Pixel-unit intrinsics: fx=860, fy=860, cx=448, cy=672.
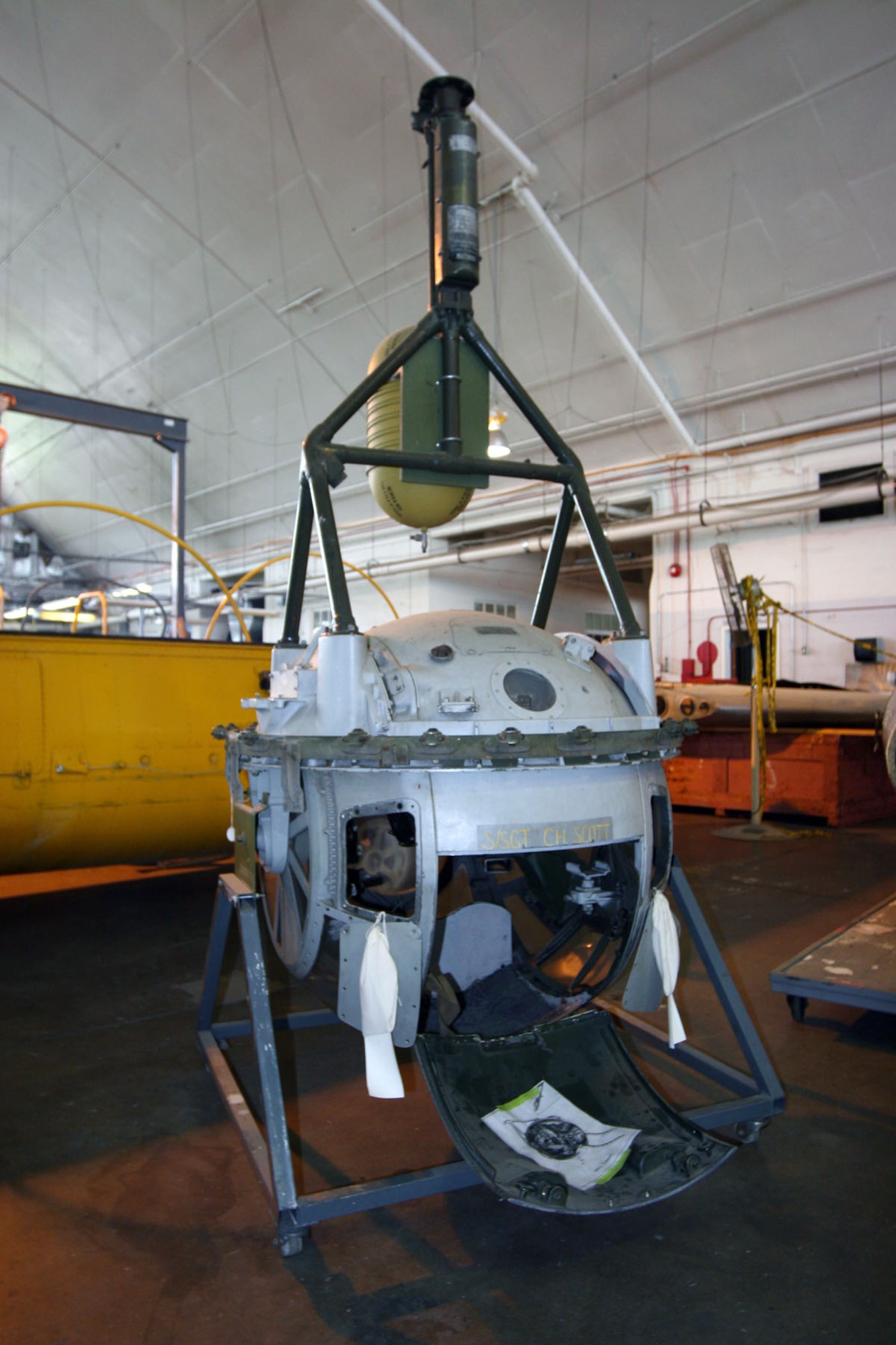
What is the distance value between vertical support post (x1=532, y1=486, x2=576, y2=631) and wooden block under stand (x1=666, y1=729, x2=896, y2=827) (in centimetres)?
584

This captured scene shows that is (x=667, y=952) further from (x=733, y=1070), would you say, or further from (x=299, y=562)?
(x=299, y=562)

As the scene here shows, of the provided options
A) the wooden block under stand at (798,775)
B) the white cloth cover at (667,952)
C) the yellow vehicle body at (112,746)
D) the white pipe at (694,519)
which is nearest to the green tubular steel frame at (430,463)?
the white cloth cover at (667,952)

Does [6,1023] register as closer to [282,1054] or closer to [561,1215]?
[282,1054]

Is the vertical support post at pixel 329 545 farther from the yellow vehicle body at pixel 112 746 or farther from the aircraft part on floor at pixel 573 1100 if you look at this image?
the yellow vehicle body at pixel 112 746

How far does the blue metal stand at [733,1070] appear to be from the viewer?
2688mm

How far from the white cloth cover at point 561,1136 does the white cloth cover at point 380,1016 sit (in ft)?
1.53

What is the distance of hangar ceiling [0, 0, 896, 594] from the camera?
8.20 m

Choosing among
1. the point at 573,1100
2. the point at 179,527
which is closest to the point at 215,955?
the point at 573,1100

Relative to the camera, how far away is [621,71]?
831 cm

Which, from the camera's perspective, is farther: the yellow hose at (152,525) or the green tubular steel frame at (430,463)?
the yellow hose at (152,525)

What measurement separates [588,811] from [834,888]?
14.7 ft

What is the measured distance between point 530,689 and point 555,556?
784mm

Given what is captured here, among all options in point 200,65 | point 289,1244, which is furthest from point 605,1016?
point 200,65

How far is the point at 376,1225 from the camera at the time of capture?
2311 millimetres
